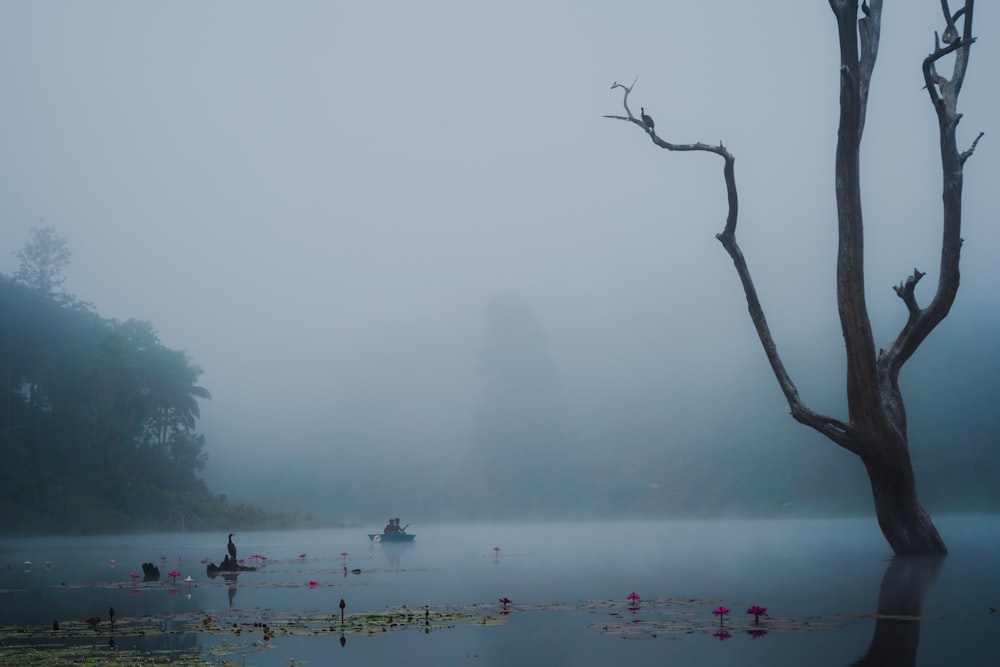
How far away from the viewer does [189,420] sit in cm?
6550

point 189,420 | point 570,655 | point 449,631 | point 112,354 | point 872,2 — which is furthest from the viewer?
point 189,420

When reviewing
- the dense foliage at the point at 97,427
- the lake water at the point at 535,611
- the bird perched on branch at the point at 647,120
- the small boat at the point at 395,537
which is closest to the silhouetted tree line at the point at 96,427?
the dense foliage at the point at 97,427

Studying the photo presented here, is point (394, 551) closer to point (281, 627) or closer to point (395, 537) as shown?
point (395, 537)

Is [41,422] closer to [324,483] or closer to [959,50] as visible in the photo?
[324,483]

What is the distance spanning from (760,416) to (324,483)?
34379mm

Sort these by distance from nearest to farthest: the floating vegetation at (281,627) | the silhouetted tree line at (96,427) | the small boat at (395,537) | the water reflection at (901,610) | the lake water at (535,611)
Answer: the water reflection at (901,610)
the lake water at (535,611)
the floating vegetation at (281,627)
the small boat at (395,537)
the silhouetted tree line at (96,427)

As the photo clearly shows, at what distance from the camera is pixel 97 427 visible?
6125 centimetres

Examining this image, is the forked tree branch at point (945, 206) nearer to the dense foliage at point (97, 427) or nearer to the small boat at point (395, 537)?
the small boat at point (395, 537)

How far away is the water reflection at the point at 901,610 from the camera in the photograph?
30.7 ft

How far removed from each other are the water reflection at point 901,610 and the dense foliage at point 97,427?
49.3 m

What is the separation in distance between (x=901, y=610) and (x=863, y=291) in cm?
904

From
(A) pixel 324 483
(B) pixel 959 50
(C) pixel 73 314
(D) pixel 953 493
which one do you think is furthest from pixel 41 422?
(B) pixel 959 50

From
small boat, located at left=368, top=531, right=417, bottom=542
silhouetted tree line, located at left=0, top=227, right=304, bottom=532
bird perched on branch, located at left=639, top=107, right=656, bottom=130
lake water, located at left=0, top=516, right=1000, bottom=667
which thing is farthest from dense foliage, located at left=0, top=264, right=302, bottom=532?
bird perched on branch, located at left=639, top=107, right=656, bottom=130

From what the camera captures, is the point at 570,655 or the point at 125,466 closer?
the point at 570,655
